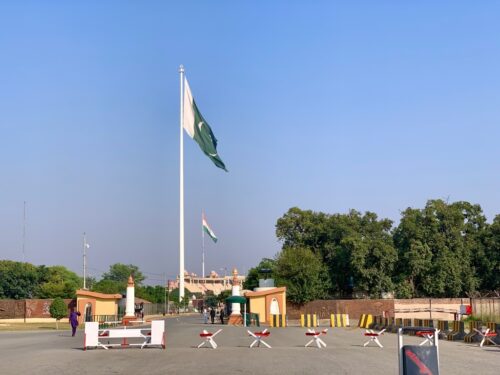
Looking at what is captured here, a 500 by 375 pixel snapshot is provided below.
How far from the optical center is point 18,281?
103 metres

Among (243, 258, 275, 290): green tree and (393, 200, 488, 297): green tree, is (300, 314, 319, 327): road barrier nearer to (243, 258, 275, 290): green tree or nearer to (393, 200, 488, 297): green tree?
(393, 200, 488, 297): green tree

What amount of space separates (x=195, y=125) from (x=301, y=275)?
1721 centimetres

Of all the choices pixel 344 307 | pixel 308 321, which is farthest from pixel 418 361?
pixel 344 307

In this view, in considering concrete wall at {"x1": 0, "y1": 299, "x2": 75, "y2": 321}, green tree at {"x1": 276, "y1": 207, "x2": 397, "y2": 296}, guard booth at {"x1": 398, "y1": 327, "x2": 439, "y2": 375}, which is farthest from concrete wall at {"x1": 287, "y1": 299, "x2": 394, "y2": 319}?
guard booth at {"x1": 398, "y1": 327, "x2": 439, "y2": 375}

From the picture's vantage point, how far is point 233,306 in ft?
174

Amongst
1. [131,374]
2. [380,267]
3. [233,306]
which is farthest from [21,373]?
[380,267]

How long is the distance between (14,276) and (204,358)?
3529 inches

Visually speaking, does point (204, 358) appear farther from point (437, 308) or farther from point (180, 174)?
point (180, 174)

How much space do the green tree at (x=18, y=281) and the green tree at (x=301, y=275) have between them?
5263 cm

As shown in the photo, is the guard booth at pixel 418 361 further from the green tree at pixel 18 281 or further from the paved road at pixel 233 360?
the green tree at pixel 18 281

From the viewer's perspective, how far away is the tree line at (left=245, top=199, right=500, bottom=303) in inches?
2517

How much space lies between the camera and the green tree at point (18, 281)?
101 metres

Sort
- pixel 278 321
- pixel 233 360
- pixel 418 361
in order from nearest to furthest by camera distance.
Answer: pixel 418 361 < pixel 233 360 < pixel 278 321

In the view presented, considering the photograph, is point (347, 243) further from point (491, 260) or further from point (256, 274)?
point (256, 274)
